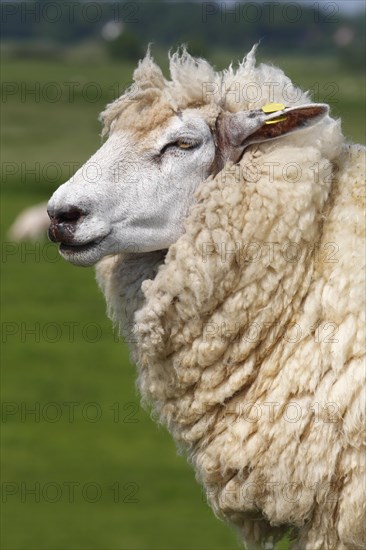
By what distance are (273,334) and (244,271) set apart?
256 millimetres

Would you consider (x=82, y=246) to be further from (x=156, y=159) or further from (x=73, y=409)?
(x=73, y=409)

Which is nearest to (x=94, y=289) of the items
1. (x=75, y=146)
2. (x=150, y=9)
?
(x=75, y=146)

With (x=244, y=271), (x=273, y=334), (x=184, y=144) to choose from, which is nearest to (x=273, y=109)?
(x=184, y=144)

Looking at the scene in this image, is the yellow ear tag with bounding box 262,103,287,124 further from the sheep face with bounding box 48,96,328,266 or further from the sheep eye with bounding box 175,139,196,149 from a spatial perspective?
the sheep eye with bounding box 175,139,196,149

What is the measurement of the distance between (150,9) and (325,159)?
73.9m

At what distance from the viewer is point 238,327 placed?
153 inches

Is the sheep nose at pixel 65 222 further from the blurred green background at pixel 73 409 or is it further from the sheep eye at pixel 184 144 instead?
the blurred green background at pixel 73 409

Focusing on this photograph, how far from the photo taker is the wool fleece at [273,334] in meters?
3.69

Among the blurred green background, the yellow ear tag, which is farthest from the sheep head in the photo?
the blurred green background

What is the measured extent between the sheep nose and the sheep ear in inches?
24.9

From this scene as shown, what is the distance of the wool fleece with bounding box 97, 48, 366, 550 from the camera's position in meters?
3.69

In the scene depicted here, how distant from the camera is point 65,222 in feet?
12.5

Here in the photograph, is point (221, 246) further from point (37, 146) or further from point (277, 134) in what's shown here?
point (37, 146)

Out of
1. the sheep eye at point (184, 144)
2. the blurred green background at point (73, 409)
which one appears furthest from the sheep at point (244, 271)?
the blurred green background at point (73, 409)
